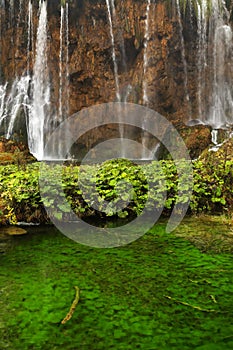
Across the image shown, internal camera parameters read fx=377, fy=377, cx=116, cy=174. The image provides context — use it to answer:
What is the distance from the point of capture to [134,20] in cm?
1961

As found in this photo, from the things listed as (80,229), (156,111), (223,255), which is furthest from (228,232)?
(156,111)

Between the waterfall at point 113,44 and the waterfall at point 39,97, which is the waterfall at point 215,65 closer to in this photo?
the waterfall at point 113,44

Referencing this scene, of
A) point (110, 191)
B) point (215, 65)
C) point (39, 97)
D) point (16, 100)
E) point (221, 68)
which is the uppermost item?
point (215, 65)

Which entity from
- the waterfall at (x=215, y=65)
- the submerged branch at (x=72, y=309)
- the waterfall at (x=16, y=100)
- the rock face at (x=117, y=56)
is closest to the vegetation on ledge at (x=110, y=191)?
the submerged branch at (x=72, y=309)

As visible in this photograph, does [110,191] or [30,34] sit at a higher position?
[30,34]

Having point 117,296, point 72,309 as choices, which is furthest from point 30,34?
point 72,309

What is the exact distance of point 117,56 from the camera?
784 inches

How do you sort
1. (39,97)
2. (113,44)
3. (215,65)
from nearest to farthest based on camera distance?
(113,44) < (39,97) < (215,65)

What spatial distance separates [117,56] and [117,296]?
17.9m

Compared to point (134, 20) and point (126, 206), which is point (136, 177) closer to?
point (126, 206)

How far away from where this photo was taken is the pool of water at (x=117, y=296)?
298 centimetres

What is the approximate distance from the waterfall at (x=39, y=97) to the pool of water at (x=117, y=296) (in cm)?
1522

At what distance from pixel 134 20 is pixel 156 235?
1653 cm

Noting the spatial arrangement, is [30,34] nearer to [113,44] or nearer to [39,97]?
[39,97]
